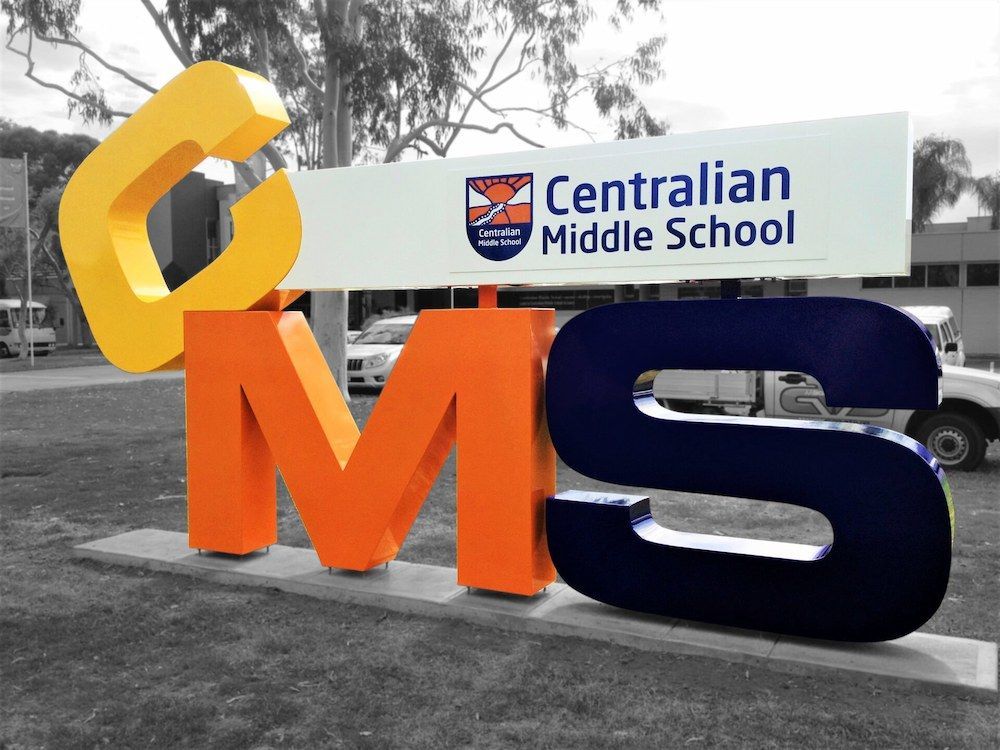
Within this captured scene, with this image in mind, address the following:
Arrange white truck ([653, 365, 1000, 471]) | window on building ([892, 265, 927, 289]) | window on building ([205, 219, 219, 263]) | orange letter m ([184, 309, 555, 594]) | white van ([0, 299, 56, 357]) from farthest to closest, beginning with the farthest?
window on building ([205, 219, 219, 263]) → white van ([0, 299, 56, 357]) → window on building ([892, 265, 927, 289]) → white truck ([653, 365, 1000, 471]) → orange letter m ([184, 309, 555, 594])

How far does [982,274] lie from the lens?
110 feet

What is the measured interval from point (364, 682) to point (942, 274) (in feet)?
112

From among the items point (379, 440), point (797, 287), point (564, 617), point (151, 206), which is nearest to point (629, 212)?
point (379, 440)

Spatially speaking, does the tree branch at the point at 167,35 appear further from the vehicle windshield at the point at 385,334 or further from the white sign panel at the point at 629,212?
the white sign panel at the point at 629,212

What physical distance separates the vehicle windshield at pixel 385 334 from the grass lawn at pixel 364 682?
530 inches

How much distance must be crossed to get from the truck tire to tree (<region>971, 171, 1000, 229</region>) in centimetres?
3300

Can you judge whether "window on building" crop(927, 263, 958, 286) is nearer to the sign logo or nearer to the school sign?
the school sign

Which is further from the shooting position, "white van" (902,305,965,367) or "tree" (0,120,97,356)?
"tree" (0,120,97,356)

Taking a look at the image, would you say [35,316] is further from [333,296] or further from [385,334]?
[333,296]

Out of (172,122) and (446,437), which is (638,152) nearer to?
(446,437)

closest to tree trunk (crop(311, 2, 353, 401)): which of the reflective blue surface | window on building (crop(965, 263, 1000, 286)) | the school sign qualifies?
the school sign

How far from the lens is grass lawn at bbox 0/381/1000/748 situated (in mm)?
4035

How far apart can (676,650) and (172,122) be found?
4.93 meters

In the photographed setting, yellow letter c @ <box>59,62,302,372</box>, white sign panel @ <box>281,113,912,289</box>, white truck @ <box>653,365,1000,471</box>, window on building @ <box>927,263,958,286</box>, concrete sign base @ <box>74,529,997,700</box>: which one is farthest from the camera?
window on building @ <box>927,263,958,286</box>
